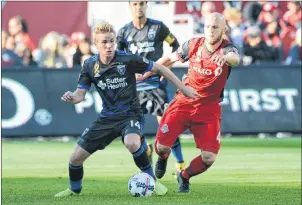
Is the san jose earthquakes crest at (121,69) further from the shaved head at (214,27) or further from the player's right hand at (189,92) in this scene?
the shaved head at (214,27)

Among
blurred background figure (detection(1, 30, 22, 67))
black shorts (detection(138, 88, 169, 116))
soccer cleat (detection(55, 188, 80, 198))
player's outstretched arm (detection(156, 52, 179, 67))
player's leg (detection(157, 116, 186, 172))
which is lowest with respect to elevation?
blurred background figure (detection(1, 30, 22, 67))

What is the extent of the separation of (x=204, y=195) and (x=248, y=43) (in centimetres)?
1348

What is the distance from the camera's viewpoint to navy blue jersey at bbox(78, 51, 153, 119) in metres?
12.7

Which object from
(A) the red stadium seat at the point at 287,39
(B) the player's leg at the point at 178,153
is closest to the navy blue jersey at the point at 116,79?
(B) the player's leg at the point at 178,153

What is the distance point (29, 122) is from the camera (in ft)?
74.6

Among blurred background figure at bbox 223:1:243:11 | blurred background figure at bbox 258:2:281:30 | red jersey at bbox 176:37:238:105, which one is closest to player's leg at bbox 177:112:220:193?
red jersey at bbox 176:37:238:105

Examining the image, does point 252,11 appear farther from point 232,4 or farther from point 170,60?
point 170,60

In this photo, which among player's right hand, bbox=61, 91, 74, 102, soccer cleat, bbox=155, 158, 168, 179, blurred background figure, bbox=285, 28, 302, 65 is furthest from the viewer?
blurred background figure, bbox=285, 28, 302, 65

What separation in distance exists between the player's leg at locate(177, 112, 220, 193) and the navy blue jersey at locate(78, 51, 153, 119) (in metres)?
0.92

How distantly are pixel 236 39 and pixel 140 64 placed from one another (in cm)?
1403

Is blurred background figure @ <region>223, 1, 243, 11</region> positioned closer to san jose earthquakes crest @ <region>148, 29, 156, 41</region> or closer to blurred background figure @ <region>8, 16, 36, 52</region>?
blurred background figure @ <region>8, 16, 36, 52</region>

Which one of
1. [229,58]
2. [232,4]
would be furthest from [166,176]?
[232,4]

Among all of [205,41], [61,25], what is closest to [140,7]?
[205,41]

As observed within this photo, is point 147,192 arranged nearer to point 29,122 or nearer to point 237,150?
point 237,150
